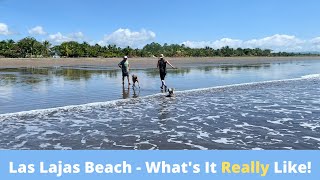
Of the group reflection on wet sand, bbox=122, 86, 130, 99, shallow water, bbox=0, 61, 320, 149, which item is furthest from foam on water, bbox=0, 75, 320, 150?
reflection on wet sand, bbox=122, 86, 130, 99

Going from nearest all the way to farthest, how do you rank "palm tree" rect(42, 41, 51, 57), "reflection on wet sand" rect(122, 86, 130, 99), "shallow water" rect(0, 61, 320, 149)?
"shallow water" rect(0, 61, 320, 149), "reflection on wet sand" rect(122, 86, 130, 99), "palm tree" rect(42, 41, 51, 57)

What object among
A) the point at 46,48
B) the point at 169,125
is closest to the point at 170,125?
the point at 169,125

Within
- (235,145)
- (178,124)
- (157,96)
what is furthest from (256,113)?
(157,96)

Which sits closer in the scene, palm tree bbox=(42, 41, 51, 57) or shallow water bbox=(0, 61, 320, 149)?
shallow water bbox=(0, 61, 320, 149)

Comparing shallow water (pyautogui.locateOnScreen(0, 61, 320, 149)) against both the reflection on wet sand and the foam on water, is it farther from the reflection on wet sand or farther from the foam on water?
the reflection on wet sand

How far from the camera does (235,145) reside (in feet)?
27.6

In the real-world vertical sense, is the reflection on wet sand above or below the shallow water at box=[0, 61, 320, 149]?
above

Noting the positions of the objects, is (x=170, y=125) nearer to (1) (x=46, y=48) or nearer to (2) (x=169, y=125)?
(2) (x=169, y=125)

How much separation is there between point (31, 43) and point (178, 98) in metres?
74.8

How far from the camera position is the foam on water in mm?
8656

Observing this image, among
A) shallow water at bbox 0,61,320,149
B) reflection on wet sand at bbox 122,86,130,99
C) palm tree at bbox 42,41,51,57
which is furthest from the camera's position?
palm tree at bbox 42,41,51,57

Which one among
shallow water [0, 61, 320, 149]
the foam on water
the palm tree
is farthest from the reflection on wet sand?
the palm tree

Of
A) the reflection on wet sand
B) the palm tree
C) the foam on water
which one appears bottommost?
the foam on water

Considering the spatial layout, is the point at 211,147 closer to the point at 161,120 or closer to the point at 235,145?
the point at 235,145
